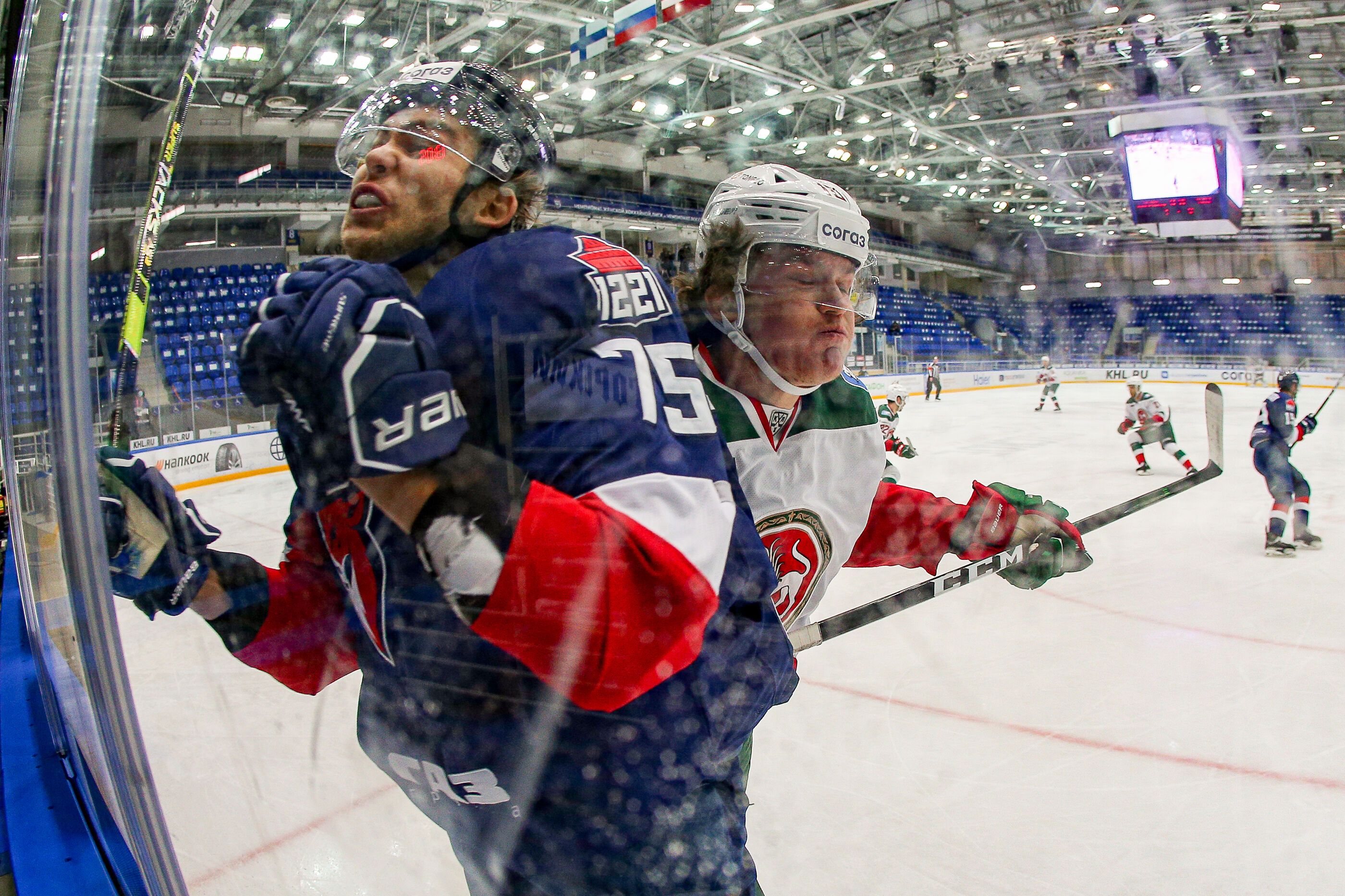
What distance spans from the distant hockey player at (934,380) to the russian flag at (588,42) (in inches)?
33.2

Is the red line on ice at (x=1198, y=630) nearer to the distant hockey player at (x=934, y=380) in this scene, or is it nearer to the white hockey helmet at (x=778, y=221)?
the distant hockey player at (x=934, y=380)

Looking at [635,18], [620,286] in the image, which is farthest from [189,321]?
[635,18]

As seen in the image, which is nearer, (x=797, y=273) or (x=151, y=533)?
(x=151, y=533)

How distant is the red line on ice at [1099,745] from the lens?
133 centimetres

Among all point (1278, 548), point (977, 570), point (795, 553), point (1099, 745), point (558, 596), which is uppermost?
point (558, 596)

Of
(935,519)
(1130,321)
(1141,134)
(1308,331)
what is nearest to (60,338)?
(935,519)

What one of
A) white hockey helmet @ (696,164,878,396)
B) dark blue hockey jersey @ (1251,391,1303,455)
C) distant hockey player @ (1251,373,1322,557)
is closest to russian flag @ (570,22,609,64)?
white hockey helmet @ (696,164,878,396)

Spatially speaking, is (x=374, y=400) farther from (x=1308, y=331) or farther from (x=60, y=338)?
(x=1308, y=331)

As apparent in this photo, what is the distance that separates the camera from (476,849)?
A: 35 centimetres

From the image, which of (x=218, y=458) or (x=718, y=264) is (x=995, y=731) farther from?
(x=218, y=458)

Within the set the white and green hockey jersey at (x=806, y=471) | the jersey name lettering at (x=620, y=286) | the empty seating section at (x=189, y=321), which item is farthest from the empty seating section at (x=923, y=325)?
the white and green hockey jersey at (x=806, y=471)

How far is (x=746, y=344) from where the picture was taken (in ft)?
2.16

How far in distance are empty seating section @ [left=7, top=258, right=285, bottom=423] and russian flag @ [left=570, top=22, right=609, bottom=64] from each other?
22cm

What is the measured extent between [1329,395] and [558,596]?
2.38 m
